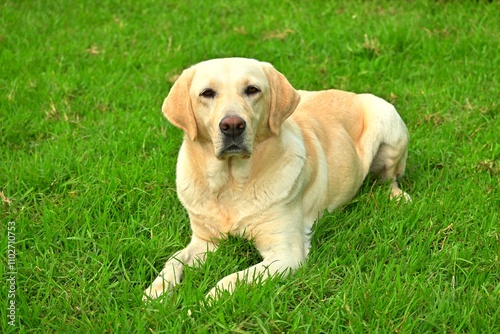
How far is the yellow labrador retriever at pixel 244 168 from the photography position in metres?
3.56

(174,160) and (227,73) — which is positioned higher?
(227,73)

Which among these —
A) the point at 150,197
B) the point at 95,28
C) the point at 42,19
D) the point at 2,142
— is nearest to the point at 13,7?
the point at 42,19

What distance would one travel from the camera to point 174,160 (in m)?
4.85

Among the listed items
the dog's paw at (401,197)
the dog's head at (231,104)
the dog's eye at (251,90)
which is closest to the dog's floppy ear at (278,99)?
the dog's head at (231,104)

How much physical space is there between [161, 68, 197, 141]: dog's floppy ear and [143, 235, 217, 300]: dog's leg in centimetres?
62

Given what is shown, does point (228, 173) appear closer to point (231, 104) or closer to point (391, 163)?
point (231, 104)

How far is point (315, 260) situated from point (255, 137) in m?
0.75

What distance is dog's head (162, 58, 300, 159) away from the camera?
3541 mm

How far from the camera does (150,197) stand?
4.39 meters

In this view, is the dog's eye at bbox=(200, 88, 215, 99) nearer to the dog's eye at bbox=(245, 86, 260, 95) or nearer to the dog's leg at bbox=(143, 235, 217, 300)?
the dog's eye at bbox=(245, 86, 260, 95)

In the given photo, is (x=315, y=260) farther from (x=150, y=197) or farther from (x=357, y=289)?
(x=150, y=197)

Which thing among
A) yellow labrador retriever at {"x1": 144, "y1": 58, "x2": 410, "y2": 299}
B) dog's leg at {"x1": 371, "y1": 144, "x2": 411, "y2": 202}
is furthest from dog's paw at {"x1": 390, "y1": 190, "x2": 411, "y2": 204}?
dog's leg at {"x1": 371, "y1": 144, "x2": 411, "y2": 202}

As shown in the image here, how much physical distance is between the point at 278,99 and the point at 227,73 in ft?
1.14

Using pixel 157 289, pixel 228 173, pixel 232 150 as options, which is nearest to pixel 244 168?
pixel 228 173
